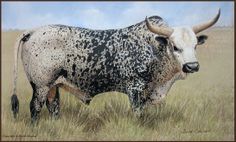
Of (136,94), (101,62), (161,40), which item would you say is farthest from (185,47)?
(101,62)

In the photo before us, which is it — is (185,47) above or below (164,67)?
above

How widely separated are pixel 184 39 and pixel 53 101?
1.06 metres

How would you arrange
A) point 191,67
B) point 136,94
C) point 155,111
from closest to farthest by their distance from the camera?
point 191,67 → point 136,94 → point 155,111

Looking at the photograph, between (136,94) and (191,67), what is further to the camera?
(136,94)

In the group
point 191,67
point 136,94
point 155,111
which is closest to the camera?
point 191,67

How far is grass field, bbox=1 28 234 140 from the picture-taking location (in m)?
4.91

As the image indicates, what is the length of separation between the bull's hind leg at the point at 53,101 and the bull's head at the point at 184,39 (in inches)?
33.3

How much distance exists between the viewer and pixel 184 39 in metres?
4.89

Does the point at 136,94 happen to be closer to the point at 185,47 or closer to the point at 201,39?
the point at 185,47

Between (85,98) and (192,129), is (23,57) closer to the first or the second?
(85,98)

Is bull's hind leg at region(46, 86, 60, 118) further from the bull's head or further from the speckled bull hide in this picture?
the bull's head

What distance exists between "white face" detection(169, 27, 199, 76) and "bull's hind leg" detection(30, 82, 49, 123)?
3.18ft

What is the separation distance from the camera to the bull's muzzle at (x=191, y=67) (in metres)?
4.70

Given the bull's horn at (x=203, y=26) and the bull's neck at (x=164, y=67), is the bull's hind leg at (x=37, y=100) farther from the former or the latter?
the bull's horn at (x=203, y=26)
